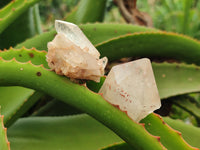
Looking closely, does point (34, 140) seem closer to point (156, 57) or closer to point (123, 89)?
point (123, 89)

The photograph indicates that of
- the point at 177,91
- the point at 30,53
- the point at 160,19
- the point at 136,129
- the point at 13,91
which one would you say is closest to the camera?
the point at 136,129

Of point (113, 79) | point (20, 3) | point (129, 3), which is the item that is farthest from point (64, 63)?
point (129, 3)

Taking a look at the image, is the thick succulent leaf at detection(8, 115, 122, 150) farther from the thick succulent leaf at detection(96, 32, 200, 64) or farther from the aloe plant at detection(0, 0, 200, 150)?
the thick succulent leaf at detection(96, 32, 200, 64)

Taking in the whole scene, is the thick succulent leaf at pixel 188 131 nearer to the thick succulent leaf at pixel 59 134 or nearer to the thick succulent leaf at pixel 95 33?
the thick succulent leaf at pixel 59 134

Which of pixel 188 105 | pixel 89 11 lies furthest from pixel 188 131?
pixel 89 11

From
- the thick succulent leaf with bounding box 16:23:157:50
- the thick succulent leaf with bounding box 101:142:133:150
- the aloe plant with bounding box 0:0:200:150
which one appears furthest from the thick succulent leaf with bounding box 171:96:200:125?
the thick succulent leaf with bounding box 101:142:133:150

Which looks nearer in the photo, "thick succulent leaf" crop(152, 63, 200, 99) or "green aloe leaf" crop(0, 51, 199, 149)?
"green aloe leaf" crop(0, 51, 199, 149)
